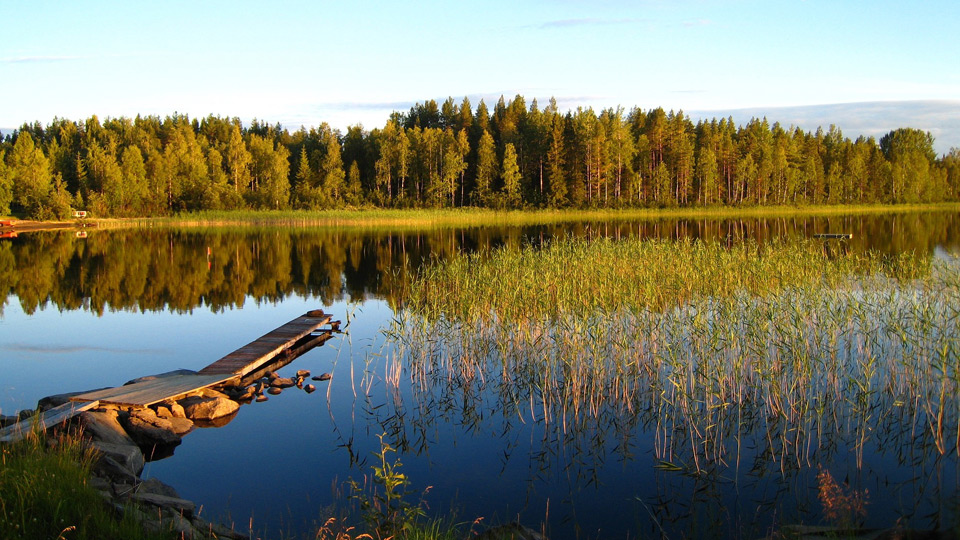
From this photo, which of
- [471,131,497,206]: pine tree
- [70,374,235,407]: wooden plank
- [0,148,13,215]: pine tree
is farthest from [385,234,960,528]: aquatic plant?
[0,148,13,215]: pine tree

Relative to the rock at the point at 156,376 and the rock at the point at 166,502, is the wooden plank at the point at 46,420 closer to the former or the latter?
the rock at the point at 166,502

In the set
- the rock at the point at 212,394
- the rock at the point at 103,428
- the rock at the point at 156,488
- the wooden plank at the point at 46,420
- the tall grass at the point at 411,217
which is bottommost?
the tall grass at the point at 411,217

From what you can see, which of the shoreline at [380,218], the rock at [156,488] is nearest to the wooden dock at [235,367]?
the rock at [156,488]

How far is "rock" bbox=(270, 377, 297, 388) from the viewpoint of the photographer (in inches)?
429

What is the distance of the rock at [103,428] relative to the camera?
25.0 ft

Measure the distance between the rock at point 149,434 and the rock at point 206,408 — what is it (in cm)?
78

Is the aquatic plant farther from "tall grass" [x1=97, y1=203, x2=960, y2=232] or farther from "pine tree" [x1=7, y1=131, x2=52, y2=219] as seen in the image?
"pine tree" [x1=7, y1=131, x2=52, y2=219]

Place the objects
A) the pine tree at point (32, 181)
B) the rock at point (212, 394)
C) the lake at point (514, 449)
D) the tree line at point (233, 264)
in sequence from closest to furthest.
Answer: the lake at point (514, 449) < the rock at point (212, 394) < the tree line at point (233, 264) < the pine tree at point (32, 181)

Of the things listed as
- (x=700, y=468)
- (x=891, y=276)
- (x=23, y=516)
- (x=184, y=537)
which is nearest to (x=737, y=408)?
(x=700, y=468)

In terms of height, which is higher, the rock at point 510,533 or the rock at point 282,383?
the rock at point 510,533

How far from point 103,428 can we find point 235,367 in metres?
3.34

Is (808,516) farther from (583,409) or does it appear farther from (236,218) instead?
(236,218)

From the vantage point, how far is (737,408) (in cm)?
862

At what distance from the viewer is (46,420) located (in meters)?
7.54
